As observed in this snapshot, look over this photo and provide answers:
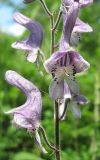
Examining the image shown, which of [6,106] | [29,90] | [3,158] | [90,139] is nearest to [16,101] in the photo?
[6,106]

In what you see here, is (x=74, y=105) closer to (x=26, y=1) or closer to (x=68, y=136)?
(x=26, y=1)

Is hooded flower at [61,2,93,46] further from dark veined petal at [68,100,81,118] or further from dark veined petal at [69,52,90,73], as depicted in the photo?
dark veined petal at [68,100,81,118]

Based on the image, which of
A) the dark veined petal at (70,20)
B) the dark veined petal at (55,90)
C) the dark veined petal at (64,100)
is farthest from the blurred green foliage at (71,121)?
the dark veined petal at (70,20)

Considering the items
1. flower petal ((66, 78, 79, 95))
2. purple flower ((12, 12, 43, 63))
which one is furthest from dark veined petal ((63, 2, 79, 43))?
purple flower ((12, 12, 43, 63))

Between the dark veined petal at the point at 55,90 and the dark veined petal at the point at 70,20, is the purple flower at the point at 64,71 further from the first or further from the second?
the dark veined petal at the point at 70,20

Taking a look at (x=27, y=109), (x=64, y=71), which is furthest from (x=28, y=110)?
(x=64, y=71)

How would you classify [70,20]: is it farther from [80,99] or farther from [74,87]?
[80,99]
